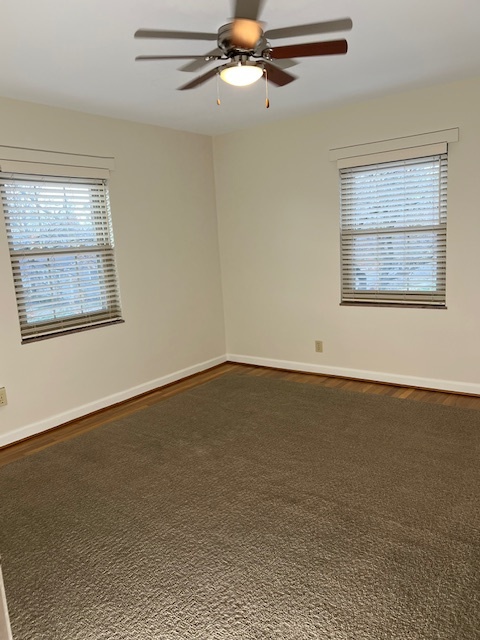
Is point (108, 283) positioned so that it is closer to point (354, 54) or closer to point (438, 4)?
point (354, 54)

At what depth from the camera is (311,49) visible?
224cm

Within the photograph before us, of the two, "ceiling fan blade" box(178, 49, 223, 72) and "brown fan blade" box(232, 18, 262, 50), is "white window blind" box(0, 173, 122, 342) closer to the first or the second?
"ceiling fan blade" box(178, 49, 223, 72)

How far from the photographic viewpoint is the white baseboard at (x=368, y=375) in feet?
13.0

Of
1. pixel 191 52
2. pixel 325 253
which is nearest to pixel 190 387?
pixel 325 253

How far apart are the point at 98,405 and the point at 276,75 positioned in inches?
114

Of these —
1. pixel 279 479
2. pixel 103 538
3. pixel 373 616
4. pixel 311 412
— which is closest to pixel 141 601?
pixel 103 538

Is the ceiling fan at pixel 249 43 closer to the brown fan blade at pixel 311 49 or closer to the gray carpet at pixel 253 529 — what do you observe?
the brown fan blade at pixel 311 49

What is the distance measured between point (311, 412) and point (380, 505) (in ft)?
4.35

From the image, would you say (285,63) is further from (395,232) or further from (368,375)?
(368,375)

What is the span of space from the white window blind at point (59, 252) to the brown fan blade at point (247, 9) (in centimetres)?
215

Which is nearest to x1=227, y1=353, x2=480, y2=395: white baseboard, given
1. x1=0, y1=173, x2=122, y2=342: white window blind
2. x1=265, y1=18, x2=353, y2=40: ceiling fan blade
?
x1=0, y1=173, x2=122, y2=342: white window blind

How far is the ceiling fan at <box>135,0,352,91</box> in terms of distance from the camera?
6.72 feet

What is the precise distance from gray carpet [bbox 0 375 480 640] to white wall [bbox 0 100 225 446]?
55cm

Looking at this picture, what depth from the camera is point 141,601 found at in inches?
72.2
